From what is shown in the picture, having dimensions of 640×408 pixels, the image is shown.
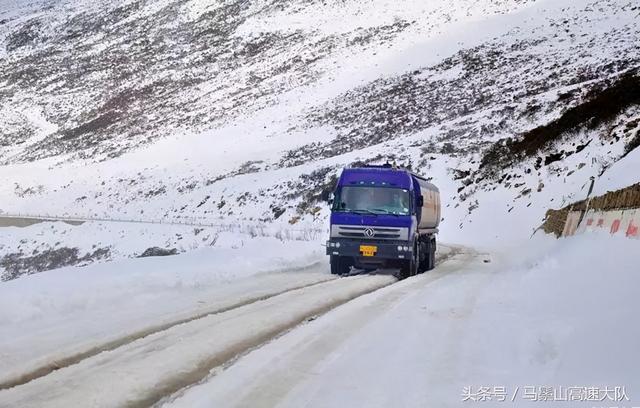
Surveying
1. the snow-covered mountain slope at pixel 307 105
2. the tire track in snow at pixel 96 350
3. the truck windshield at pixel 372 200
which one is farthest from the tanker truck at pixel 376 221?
the tire track in snow at pixel 96 350

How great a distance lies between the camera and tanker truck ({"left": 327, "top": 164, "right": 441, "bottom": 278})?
16344 millimetres

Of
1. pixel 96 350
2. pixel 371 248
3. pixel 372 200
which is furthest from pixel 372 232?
pixel 96 350

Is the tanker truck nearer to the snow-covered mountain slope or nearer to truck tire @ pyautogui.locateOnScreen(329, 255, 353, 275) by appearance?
truck tire @ pyautogui.locateOnScreen(329, 255, 353, 275)

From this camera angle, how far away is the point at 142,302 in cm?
1075

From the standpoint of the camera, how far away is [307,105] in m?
77.3

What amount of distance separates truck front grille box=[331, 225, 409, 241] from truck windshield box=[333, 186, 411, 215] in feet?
1.63

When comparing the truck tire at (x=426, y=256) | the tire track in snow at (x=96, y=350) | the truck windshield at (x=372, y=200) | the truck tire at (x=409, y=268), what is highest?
the tire track in snow at (x=96, y=350)

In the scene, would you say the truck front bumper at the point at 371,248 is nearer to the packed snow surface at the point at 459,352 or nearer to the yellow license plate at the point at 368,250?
the yellow license plate at the point at 368,250

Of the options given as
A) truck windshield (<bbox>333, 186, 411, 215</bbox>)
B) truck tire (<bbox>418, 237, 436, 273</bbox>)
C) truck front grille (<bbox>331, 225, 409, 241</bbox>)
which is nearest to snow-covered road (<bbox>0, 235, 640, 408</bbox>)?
truck front grille (<bbox>331, 225, 409, 241</bbox>)

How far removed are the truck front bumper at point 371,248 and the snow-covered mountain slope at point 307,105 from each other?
1.40 meters

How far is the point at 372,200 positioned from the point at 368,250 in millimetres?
1414

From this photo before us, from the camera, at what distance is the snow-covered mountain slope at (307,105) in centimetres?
3962

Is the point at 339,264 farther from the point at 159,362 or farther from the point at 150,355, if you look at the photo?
the point at 159,362

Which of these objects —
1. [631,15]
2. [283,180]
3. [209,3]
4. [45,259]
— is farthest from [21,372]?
[209,3]
